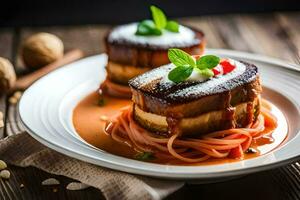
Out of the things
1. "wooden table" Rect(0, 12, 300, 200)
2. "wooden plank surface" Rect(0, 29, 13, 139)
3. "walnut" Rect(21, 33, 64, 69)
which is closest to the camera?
"wooden table" Rect(0, 12, 300, 200)

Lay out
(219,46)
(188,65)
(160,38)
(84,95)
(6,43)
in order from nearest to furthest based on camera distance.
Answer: (188,65)
(84,95)
(160,38)
(219,46)
(6,43)

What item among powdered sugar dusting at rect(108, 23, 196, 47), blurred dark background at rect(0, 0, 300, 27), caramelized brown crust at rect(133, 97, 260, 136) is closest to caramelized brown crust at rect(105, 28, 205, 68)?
powdered sugar dusting at rect(108, 23, 196, 47)

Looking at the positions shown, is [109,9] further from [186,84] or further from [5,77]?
[186,84]

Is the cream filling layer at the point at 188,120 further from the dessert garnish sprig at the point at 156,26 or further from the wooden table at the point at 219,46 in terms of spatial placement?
the dessert garnish sprig at the point at 156,26

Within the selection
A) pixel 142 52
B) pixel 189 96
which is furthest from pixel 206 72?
pixel 142 52

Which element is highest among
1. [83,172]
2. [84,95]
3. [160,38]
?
[160,38]

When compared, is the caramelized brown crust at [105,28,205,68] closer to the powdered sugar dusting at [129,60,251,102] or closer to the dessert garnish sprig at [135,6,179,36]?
the dessert garnish sprig at [135,6,179,36]
